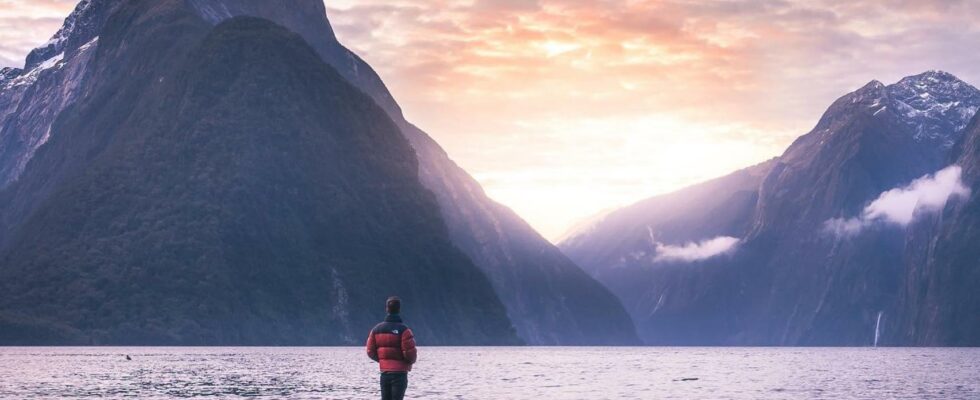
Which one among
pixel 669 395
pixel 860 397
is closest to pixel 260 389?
pixel 669 395

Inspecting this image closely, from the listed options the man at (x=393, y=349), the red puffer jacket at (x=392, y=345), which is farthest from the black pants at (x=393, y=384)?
the red puffer jacket at (x=392, y=345)

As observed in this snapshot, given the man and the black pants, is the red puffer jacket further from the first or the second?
the black pants

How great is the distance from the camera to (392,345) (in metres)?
37.9

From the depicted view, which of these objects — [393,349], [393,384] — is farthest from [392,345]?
[393,384]

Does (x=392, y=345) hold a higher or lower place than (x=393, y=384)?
higher

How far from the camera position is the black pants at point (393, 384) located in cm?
3825

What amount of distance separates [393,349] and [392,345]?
134 millimetres

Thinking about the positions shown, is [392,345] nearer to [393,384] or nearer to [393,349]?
[393,349]

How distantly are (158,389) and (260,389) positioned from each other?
20.8 ft

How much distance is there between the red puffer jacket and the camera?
37.5 metres

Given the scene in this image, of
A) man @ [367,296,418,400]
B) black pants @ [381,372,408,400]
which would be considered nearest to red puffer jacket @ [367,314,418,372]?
man @ [367,296,418,400]

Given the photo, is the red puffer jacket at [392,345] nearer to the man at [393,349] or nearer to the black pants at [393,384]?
the man at [393,349]

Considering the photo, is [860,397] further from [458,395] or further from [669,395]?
[458,395]

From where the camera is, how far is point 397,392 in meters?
38.5
